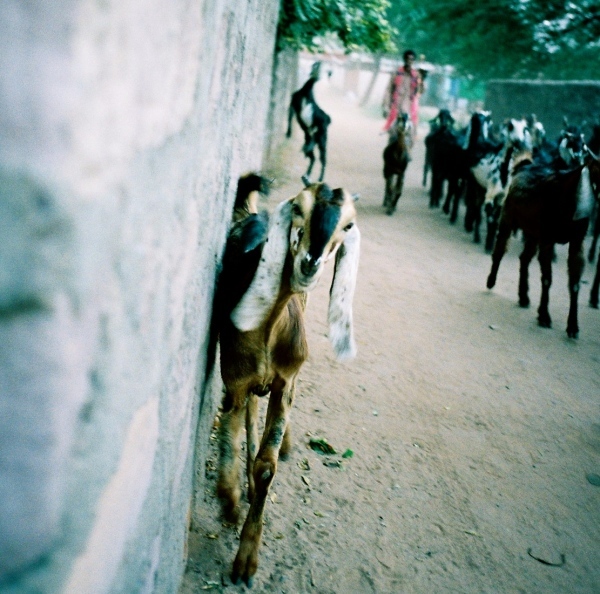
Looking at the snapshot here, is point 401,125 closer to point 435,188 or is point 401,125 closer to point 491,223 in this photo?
point 435,188

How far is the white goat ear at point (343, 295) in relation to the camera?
2555 mm

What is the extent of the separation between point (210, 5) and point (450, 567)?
276 centimetres

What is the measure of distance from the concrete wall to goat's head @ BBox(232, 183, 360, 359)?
34.1 inches

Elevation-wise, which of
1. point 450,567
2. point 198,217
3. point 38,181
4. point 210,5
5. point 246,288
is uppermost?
point 210,5

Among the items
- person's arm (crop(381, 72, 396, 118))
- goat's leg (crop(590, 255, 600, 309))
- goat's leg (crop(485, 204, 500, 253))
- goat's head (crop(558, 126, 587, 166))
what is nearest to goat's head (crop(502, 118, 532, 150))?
goat's head (crop(558, 126, 587, 166))

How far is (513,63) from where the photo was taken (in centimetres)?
2228

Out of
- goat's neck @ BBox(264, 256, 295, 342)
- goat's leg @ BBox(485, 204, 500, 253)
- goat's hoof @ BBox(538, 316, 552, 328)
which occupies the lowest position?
goat's hoof @ BBox(538, 316, 552, 328)

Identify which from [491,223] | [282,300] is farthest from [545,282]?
[282,300]

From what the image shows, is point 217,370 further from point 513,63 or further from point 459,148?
point 513,63

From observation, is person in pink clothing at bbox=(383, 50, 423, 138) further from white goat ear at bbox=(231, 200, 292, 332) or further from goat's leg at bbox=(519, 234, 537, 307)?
white goat ear at bbox=(231, 200, 292, 332)

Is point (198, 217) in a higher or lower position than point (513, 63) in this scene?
lower

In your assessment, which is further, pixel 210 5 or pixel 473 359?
pixel 473 359

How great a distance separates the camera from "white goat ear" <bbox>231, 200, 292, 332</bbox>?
2465 mm

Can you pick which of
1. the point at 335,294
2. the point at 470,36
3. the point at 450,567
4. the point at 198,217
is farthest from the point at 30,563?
the point at 470,36
